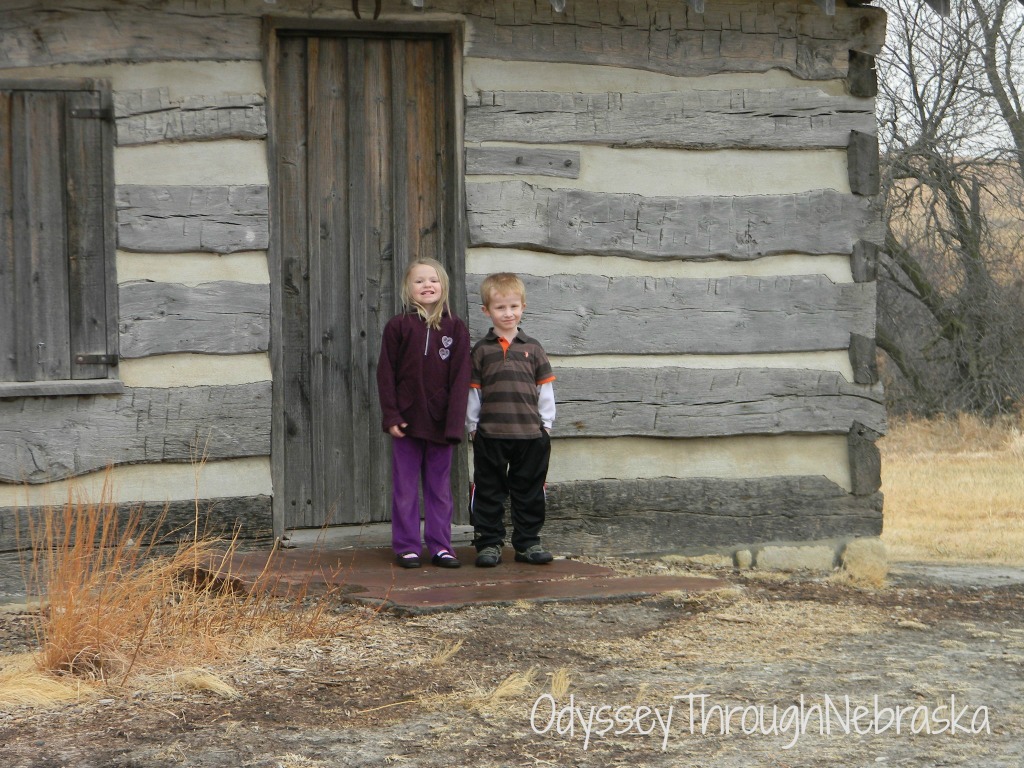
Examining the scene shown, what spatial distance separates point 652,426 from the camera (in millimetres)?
6336

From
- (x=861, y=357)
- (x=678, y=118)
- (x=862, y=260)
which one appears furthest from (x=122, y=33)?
(x=861, y=357)

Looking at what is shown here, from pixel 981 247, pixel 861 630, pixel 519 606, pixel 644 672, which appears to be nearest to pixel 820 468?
pixel 861 630

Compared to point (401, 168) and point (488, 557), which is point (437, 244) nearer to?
point (401, 168)

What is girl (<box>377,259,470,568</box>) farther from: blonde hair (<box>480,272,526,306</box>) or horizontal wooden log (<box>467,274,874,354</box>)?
horizontal wooden log (<box>467,274,874,354</box>)

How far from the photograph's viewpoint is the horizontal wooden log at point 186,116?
5.68 m

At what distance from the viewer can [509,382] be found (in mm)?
5695

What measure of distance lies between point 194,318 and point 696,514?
2710mm

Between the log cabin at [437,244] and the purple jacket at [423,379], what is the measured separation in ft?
1.53

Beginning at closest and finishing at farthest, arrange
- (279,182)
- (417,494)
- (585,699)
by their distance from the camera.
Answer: (585,699)
(417,494)
(279,182)

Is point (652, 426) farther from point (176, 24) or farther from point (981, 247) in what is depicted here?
point (981, 247)

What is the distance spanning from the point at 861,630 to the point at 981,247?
11.8 metres

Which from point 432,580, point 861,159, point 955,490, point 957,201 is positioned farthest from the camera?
point 957,201

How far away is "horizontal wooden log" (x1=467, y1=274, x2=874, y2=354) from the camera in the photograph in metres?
6.20

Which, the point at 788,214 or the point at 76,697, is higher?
the point at 788,214
